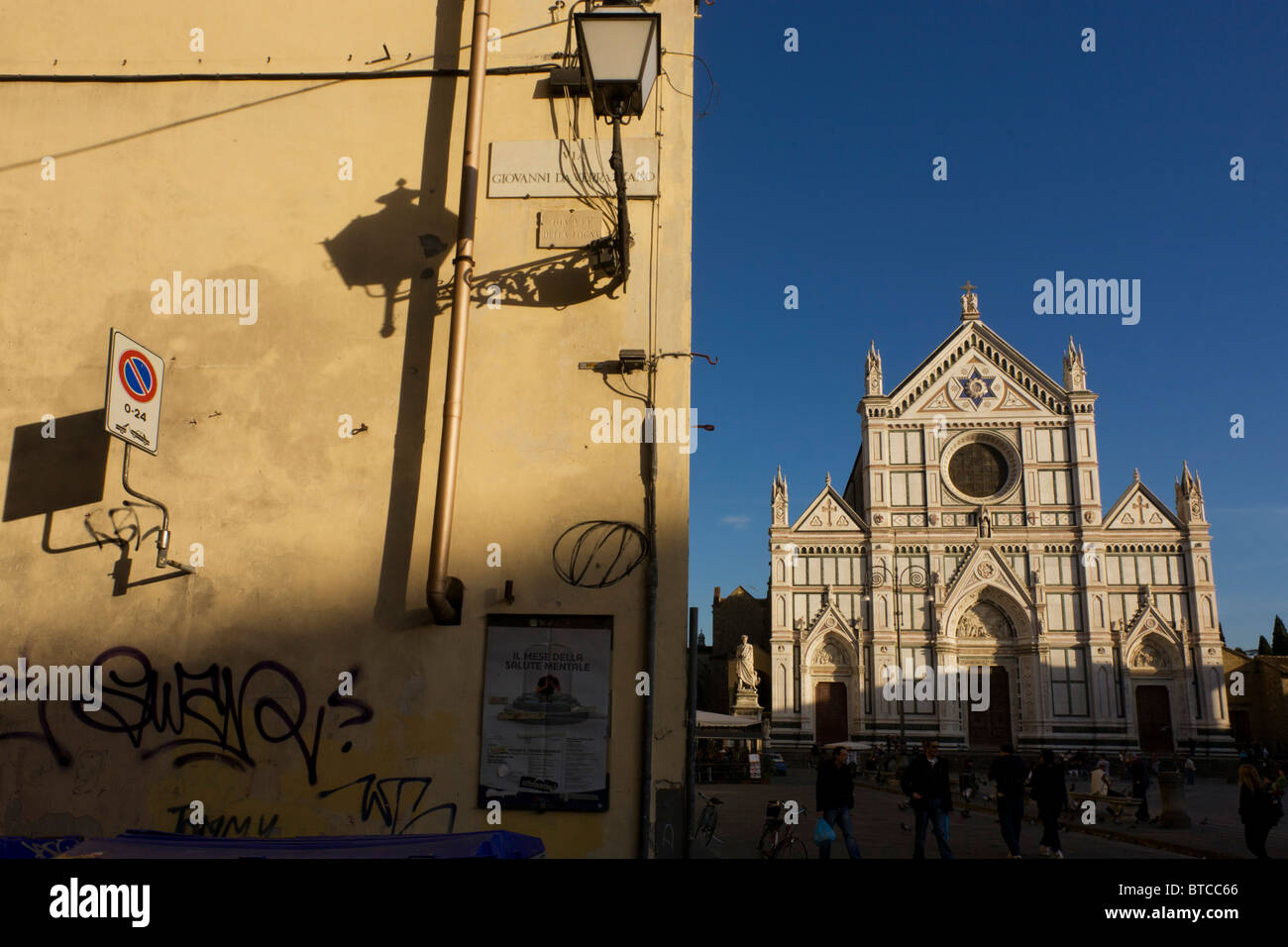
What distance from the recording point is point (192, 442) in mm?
7391

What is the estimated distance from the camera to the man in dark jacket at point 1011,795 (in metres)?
11.7

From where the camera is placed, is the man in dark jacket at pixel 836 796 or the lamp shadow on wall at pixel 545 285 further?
the man in dark jacket at pixel 836 796

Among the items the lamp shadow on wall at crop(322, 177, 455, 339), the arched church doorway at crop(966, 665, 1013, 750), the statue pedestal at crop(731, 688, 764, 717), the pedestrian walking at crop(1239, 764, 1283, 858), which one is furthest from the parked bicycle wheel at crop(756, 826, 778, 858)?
the arched church doorway at crop(966, 665, 1013, 750)

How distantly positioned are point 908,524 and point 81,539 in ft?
136

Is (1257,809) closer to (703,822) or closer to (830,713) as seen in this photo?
(703,822)

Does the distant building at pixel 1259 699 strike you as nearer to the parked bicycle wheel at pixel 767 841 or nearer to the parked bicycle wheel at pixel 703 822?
the parked bicycle wheel at pixel 703 822

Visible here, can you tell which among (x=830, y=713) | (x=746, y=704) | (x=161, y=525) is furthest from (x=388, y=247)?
(x=830, y=713)

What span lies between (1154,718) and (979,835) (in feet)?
102

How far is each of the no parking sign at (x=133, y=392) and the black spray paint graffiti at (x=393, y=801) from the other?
123 inches

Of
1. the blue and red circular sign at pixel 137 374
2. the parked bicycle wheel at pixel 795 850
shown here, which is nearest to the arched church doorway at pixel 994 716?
the parked bicycle wheel at pixel 795 850

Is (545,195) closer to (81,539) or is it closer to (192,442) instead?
(192,442)

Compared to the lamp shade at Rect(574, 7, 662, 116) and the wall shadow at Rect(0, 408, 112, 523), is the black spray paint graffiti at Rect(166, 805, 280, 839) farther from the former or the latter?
the lamp shade at Rect(574, 7, 662, 116)

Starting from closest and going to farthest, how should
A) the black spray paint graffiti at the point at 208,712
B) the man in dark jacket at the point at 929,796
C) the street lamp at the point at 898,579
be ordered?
the black spray paint graffiti at the point at 208,712, the man in dark jacket at the point at 929,796, the street lamp at the point at 898,579

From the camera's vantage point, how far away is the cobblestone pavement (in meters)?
13.5
